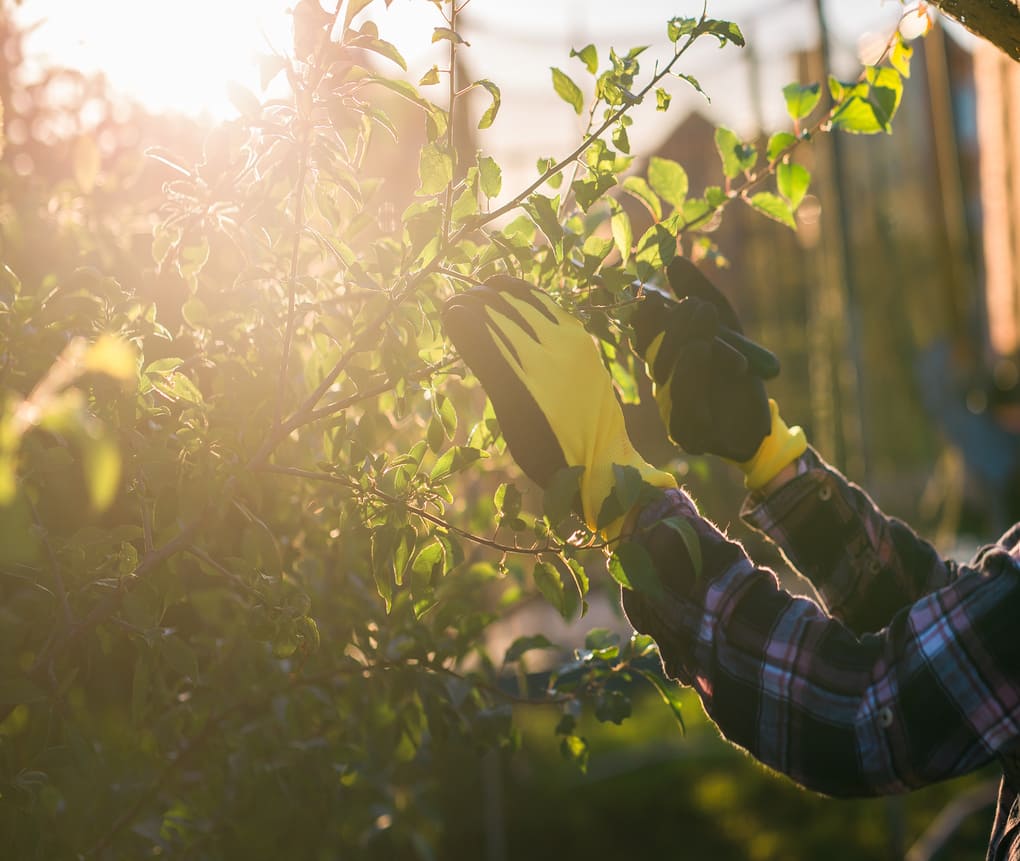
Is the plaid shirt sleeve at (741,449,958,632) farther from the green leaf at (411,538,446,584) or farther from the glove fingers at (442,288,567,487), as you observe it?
the green leaf at (411,538,446,584)

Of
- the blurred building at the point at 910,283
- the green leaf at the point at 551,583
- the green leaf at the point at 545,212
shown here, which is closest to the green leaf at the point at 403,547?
the green leaf at the point at 551,583

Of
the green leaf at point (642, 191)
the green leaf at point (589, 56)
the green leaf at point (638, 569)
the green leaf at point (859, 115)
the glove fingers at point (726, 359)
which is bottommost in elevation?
the green leaf at point (638, 569)

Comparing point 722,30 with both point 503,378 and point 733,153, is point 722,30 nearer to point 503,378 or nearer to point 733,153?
point 733,153

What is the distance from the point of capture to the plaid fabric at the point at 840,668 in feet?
3.76

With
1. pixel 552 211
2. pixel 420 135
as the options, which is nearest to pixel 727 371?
pixel 552 211

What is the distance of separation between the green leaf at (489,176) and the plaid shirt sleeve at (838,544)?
0.75m

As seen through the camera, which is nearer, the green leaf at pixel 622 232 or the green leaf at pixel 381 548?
the green leaf at pixel 381 548

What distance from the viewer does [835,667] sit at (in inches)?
47.8

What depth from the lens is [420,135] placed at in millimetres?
4105

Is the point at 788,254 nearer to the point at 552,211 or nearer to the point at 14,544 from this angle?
the point at 552,211

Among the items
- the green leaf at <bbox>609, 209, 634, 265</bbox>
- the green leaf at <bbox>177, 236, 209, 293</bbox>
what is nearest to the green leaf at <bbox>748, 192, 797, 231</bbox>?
the green leaf at <bbox>609, 209, 634, 265</bbox>

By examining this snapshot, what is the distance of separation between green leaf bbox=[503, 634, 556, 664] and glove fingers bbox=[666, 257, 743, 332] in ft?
2.09

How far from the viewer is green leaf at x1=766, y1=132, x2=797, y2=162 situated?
145cm

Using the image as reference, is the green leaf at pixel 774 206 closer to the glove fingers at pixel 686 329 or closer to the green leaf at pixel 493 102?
the glove fingers at pixel 686 329
